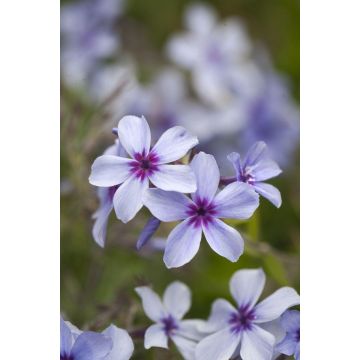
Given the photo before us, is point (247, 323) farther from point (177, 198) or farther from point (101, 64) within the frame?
point (101, 64)

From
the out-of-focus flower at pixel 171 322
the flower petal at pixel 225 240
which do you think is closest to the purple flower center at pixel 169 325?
the out-of-focus flower at pixel 171 322

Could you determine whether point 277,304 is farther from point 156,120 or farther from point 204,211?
point 156,120

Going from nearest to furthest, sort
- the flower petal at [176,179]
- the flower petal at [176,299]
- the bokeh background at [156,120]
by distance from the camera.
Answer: the flower petal at [176,179] → the flower petal at [176,299] → the bokeh background at [156,120]

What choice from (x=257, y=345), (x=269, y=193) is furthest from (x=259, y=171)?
(x=257, y=345)

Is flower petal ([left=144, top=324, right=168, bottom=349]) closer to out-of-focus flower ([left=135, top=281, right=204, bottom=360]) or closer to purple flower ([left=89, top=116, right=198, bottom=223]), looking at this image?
out-of-focus flower ([left=135, top=281, right=204, bottom=360])

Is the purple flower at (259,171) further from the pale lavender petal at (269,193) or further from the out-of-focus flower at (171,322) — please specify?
the out-of-focus flower at (171,322)
